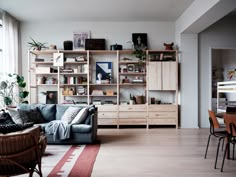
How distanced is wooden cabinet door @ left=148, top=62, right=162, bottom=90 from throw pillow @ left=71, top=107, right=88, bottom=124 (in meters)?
2.31

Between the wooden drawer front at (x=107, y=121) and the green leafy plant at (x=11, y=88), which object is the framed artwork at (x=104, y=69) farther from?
the green leafy plant at (x=11, y=88)

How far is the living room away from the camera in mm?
5332

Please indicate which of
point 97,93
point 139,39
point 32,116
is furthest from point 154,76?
point 32,116

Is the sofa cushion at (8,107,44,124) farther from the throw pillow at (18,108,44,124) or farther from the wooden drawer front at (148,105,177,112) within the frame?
the wooden drawer front at (148,105,177,112)

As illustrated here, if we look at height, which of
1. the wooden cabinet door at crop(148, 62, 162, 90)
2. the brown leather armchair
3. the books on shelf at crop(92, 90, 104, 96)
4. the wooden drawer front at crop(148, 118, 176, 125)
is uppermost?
the wooden cabinet door at crop(148, 62, 162, 90)

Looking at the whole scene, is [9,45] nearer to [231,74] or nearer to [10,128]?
[10,128]

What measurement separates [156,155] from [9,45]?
4711mm

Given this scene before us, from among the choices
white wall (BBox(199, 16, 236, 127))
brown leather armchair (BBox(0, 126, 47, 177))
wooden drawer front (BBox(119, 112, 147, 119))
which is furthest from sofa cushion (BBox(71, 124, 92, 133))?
white wall (BBox(199, 16, 236, 127))

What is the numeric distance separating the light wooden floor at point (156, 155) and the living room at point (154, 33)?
0.13ft

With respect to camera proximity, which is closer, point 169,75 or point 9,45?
point 9,45

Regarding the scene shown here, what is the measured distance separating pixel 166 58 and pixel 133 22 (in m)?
1.50

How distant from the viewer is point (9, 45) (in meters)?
6.16

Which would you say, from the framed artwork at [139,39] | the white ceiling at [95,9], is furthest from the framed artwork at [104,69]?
the white ceiling at [95,9]

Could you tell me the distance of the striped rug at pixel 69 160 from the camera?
10.4 feet
